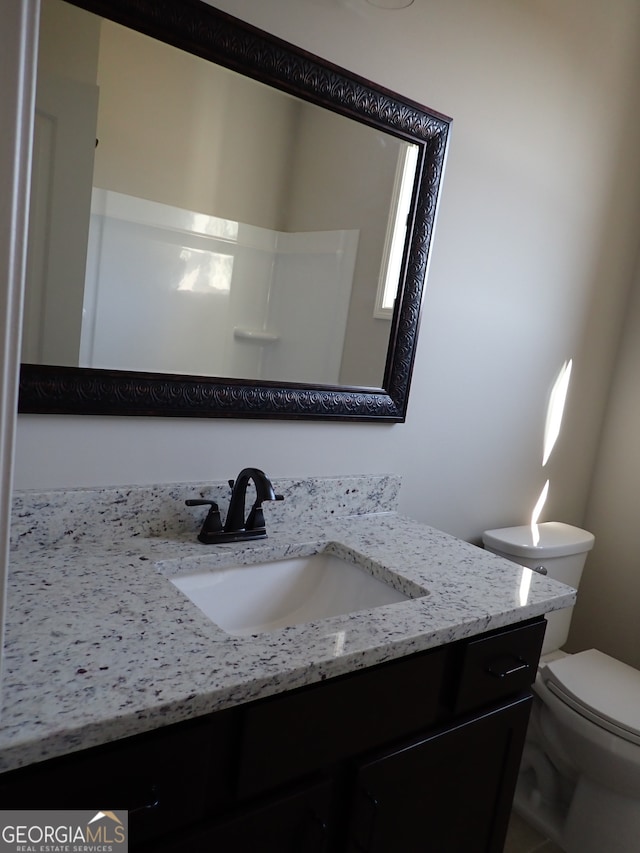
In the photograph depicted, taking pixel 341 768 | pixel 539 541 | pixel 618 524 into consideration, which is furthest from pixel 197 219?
pixel 618 524

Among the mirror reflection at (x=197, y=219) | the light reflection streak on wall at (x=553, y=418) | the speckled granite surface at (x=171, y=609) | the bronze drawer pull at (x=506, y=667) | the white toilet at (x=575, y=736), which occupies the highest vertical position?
the mirror reflection at (x=197, y=219)

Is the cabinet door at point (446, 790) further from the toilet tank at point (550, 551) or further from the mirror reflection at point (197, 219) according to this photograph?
the mirror reflection at point (197, 219)

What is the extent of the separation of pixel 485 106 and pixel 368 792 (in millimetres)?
1644

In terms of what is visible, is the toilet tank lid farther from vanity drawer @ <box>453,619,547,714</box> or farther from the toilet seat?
vanity drawer @ <box>453,619,547,714</box>

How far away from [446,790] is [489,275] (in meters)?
1.31

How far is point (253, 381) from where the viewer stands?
143 centimetres

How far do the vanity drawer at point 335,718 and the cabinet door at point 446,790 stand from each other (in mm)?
54

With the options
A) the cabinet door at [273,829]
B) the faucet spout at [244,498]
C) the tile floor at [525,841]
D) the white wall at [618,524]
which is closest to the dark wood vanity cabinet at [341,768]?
the cabinet door at [273,829]

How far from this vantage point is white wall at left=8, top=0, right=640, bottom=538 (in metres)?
1.38

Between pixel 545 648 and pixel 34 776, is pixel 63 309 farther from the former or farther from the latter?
pixel 545 648

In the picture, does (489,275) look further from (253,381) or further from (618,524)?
(618,524)

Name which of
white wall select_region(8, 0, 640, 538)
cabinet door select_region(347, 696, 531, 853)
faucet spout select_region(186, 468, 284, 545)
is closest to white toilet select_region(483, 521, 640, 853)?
white wall select_region(8, 0, 640, 538)

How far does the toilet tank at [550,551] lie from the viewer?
1.97 metres

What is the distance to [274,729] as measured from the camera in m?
0.93
